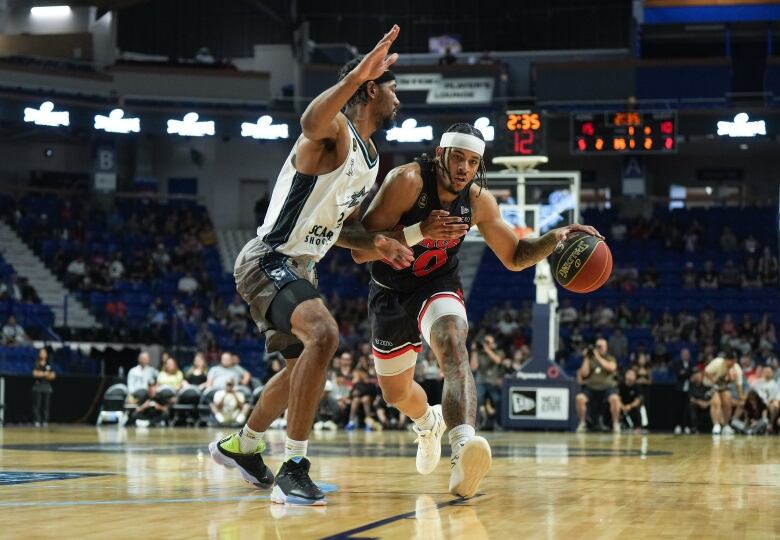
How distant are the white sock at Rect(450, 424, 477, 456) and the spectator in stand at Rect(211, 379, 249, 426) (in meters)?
12.6

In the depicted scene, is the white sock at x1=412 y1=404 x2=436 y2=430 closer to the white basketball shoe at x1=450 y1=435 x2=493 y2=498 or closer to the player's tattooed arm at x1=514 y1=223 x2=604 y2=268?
the player's tattooed arm at x1=514 y1=223 x2=604 y2=268

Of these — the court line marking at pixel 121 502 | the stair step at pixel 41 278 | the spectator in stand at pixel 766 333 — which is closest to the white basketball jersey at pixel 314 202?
the court line marking at pixel 121 502

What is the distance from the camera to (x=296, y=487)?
4.95m

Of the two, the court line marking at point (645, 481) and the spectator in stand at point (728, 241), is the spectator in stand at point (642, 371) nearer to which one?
the spectator in stand at point (728, 241)

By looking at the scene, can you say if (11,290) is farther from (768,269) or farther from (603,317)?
(768,269)

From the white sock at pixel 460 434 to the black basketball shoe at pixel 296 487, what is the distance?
740 mm

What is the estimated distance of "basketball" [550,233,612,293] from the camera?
6.01 metres

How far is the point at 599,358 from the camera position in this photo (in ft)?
58.3

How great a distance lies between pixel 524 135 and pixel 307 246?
12.9 metres

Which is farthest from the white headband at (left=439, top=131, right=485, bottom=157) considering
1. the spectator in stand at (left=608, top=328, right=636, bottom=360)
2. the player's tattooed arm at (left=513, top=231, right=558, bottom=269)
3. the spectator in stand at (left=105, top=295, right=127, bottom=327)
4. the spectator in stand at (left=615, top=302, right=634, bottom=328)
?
the spectator in stand at (left=105, top=295, right=127, bottom=327)

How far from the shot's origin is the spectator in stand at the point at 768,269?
82.1 ft

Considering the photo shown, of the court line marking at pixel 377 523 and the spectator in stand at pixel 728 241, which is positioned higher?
the spectator in stand at pixel 728 241

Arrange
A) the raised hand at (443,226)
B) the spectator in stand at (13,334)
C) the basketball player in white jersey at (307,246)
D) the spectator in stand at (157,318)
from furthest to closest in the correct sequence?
the spectator in stand at (157,318) < the spectator in stand at (13,334) < the raised hand at (443,226) < the basketball player in white jersey at (307,246)

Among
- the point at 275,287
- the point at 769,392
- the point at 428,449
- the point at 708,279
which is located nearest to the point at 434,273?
the point at 428,449
